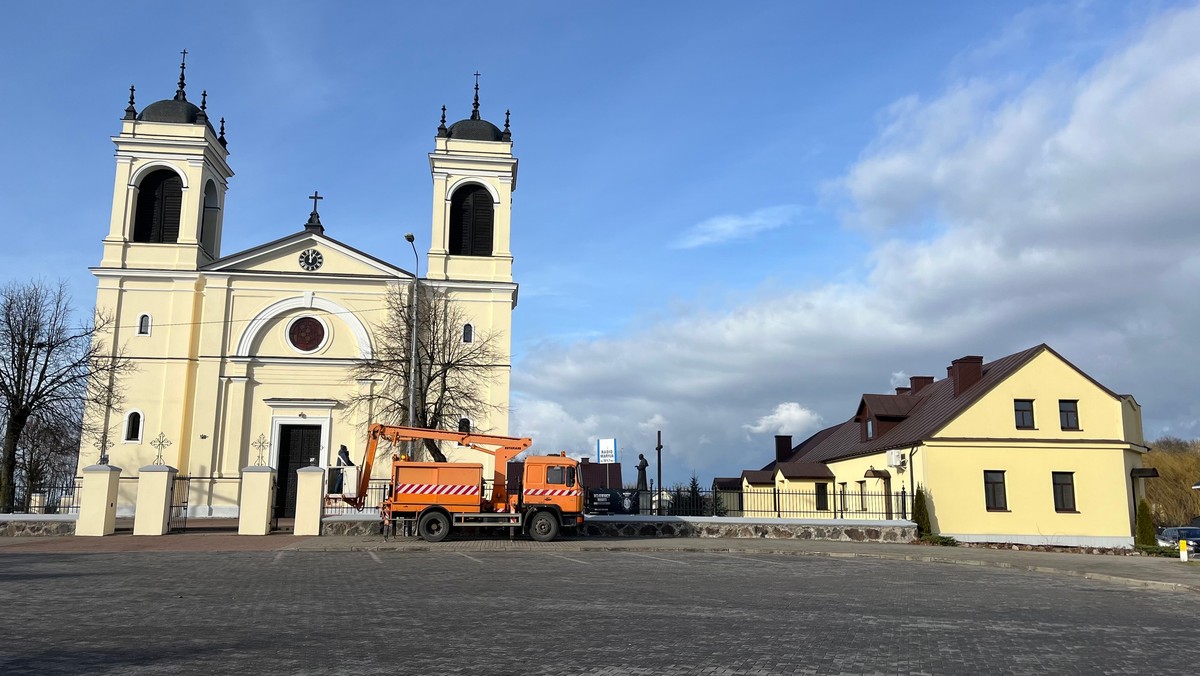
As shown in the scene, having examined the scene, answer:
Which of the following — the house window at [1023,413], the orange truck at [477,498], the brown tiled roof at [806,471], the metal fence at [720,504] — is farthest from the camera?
the brown tiled roof at [806,471]

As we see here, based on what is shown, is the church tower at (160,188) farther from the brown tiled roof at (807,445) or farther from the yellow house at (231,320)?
the brown tiled roof at (807,445)

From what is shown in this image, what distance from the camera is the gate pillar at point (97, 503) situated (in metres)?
24.1

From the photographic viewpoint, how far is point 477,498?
23.6 metres

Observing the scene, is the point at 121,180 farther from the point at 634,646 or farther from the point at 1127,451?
the point at 1127,451

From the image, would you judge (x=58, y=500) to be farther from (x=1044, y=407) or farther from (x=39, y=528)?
(x=1044, y=407)

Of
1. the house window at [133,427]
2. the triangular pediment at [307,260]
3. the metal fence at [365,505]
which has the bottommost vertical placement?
the metal fence at [365,505]

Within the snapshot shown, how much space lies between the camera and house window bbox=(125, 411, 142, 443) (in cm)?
3397

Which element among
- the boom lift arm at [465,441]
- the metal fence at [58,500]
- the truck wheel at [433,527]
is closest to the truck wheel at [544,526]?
the boom lift arm at [465,441]

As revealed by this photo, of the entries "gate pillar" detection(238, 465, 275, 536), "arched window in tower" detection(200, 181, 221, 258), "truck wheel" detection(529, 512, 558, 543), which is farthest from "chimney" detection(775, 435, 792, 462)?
"gate pillar" detection(238, 465, 275, 536)

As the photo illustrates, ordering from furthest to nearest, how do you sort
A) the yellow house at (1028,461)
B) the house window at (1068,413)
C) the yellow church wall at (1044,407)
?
the house window at (1068,413) → the yellow church wall at (1044,407) → the yellow house at (1028,461)

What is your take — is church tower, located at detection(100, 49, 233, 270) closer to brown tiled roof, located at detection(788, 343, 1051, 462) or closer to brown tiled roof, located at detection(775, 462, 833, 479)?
brown tiled roof, located at detection(775, 462, 833, 479)

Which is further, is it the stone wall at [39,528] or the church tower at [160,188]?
the church tower at [160,188]

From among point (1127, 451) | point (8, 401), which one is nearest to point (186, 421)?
point (8, 401)

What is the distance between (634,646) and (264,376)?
98.3 ft
